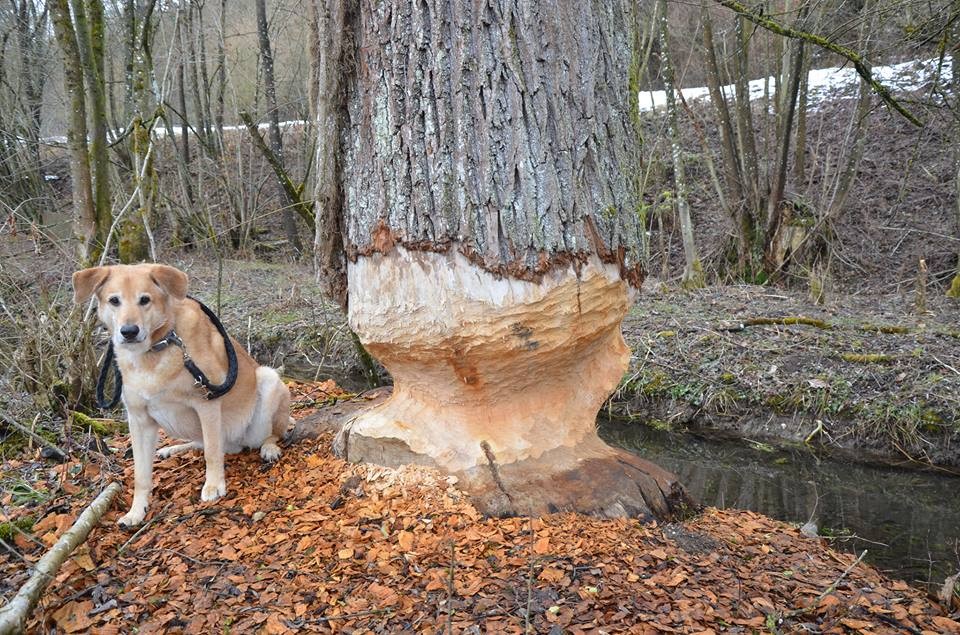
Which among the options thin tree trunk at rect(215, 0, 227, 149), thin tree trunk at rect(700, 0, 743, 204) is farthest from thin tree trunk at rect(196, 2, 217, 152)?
thin tree trunk at rect(700, 0, 743, 204)

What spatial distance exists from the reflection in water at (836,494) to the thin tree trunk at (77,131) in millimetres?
6970

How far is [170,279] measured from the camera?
11.5 feet

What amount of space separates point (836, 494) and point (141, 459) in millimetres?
6052

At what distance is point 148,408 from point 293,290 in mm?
8029

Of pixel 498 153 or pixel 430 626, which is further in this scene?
pixel 498 153

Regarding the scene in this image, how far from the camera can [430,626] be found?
2.49 meters

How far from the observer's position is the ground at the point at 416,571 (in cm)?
259

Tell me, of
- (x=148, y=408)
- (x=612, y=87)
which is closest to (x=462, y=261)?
(x=612, y=87)

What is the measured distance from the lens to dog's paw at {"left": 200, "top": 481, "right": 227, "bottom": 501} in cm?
357

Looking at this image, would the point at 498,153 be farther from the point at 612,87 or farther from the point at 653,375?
the point at 653,375

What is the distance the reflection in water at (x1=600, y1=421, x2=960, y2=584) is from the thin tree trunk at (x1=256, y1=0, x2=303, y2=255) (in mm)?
9135

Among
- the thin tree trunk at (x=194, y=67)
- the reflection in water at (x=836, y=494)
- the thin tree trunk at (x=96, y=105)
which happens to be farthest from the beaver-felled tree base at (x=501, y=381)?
the thin tree trunk at (x=194, y=67)

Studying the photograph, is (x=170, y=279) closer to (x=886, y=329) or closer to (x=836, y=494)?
(x=836, y=494)

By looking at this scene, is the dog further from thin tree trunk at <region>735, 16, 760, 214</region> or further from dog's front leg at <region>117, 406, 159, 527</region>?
thin tree trunk at <region>735, 16, 760, 214</region>
